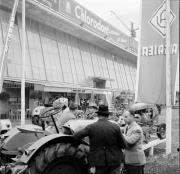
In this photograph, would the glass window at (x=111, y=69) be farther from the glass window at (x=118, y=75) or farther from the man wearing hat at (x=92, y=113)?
the man wearing hat at (x=92, y=113)

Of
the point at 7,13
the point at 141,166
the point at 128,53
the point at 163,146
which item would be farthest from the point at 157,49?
the point at 128,53

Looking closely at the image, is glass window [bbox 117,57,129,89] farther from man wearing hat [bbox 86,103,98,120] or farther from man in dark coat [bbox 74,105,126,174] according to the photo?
man in dark coat [bbox 74,105,126,174]

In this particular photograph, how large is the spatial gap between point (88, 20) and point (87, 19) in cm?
24

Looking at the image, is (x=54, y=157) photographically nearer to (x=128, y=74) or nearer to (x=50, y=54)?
(x=50, y=54)

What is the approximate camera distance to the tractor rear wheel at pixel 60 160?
4.28 m

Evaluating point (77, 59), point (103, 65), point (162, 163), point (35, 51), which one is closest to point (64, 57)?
point (77, 59)

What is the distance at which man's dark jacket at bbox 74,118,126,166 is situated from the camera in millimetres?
4312

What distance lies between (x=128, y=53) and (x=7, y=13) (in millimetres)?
22704

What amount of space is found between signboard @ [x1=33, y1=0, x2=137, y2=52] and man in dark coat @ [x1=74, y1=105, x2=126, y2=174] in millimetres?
19783

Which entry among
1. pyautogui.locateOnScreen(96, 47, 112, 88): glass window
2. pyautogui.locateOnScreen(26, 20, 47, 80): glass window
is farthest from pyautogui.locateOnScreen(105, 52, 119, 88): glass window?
pyautogui.locateOnScreen(26, 20, 47, 80): glass window

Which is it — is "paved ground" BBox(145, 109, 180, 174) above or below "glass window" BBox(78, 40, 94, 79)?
below

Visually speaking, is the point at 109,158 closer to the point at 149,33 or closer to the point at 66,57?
the point at 149,33

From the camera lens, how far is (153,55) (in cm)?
882

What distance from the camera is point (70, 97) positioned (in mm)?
24375
